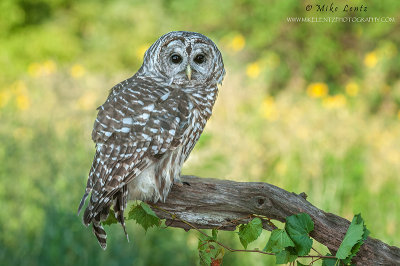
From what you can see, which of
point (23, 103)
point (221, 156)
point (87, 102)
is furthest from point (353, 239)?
point (23, 103)

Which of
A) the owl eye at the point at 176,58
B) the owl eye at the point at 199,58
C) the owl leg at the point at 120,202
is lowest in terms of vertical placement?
the owl leg at the point at 120,202

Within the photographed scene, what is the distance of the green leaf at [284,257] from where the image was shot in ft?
7.23

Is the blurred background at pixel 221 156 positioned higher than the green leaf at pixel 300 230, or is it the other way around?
the blurred background at pixel 221 156

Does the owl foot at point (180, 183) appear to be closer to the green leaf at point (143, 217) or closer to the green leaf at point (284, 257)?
the green leaf at point (143, 217)

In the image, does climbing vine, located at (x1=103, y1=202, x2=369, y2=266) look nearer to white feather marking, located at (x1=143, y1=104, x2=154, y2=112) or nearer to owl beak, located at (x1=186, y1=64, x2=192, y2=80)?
white feather marking, located at (x1=143, y1=104, x2=154, y2=112)

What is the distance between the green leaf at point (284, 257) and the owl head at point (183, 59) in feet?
3.46

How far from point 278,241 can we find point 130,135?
902 millimetres

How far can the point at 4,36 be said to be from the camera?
481 inches

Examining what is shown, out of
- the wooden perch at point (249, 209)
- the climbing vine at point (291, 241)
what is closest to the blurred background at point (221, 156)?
the wooden perch at point (249, 209)

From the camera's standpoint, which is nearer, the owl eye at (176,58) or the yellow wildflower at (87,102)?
the owl eye at (176,58)

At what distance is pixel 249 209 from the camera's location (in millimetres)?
2463

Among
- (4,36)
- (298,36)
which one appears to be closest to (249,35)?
(298,36)

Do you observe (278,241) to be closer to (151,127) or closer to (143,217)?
(143,217)

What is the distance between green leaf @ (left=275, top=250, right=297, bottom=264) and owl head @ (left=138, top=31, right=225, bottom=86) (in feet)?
3.46
